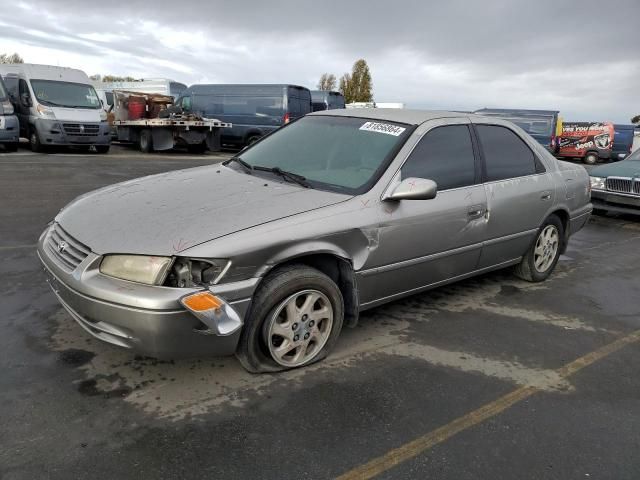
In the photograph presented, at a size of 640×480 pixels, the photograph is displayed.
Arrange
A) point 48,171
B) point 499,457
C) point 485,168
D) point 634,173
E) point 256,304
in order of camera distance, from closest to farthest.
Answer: point 499,457 → point 256,304 → point 485,168 → point 634,173 → point 48,171

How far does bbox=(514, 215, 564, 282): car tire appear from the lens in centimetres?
473

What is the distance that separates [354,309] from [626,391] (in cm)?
168

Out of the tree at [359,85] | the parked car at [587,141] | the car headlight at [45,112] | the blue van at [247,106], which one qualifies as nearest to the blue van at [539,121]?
the parked car at [587,141]

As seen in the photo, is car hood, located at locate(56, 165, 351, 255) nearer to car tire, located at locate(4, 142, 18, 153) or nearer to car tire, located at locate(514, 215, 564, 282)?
car tire, located at locate(514, 215, 564, 282)

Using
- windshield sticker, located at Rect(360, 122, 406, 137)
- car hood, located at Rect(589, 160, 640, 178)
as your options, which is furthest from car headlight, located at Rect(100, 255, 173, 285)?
car hood, located at Rect(589, 160, 640, 178)

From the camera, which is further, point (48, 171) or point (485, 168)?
point (48, 171)

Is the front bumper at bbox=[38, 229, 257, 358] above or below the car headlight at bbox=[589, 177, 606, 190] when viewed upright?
below

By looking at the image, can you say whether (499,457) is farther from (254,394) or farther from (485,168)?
(485,168)

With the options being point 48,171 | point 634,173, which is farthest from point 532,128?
point 48,171

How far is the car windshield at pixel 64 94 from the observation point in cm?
1379

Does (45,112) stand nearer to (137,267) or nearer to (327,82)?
(137,267)

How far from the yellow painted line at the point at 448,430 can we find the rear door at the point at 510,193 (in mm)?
1116

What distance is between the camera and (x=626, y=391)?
3.02m

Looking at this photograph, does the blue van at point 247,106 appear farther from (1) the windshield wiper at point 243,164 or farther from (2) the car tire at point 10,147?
(1) the windshield wiper at point 243,164
